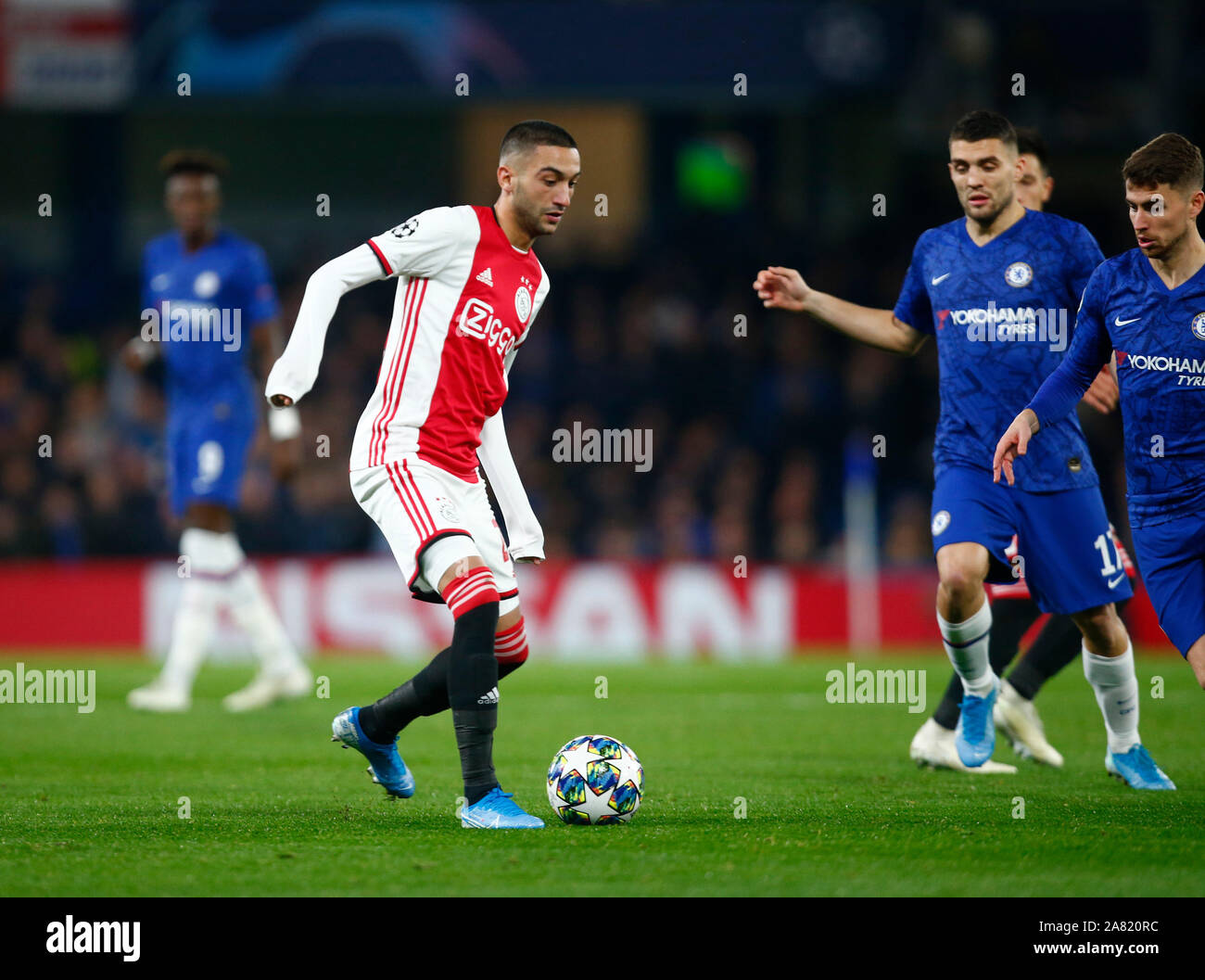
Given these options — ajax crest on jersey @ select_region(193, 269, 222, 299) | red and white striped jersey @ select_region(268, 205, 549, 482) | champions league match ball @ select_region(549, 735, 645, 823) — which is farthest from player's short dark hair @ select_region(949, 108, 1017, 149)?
ajax crest on jersey @ select_region(193, 269, 222, 299)

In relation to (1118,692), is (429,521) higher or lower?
higher

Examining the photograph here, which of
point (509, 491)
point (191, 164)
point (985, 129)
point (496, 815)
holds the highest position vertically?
point (191, 164)

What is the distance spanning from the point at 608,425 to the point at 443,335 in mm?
12397

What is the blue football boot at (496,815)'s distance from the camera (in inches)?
216

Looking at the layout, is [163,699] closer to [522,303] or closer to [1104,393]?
[522,303]

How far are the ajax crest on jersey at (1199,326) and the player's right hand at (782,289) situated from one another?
166 centimetres

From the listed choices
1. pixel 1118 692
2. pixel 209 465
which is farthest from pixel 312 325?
pixel 209 465

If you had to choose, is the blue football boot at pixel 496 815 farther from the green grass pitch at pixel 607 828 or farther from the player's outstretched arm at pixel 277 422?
the player's outstretched arm at pixel 277 422

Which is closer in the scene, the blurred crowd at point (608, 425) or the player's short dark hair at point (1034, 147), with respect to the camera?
the player's short dark hair at point (1034, 147)

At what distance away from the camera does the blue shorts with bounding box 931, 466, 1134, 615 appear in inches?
259

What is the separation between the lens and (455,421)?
594 cm

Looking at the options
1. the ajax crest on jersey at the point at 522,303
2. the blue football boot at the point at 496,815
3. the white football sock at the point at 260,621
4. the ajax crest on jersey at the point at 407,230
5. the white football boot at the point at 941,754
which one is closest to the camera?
the blue football boot at the point at 496,815

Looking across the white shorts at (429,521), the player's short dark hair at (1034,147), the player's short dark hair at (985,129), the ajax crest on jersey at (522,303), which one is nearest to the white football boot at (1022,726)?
the player's short dark hair at (1034,147)

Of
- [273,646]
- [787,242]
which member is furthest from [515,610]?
[787,242]
